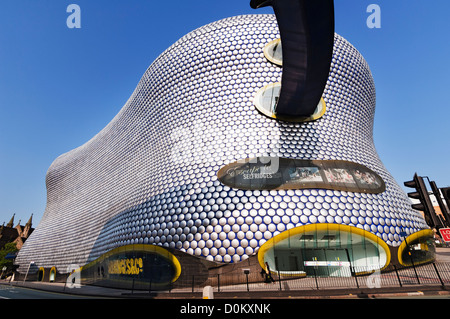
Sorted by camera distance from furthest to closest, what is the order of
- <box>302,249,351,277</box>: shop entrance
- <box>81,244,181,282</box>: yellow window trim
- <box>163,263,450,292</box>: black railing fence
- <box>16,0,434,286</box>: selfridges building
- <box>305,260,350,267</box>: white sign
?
<box>81,244,181,282</box>: yellow window trim, <box>302,249,351,277</box>: shop entrance, <box>16,0,434,286</box>: selfridges building, <box>305,260,350,267</box>: white sign, <box>163,263,450,292</box>: black railing fence

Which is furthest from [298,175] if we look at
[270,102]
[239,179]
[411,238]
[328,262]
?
[411,238]

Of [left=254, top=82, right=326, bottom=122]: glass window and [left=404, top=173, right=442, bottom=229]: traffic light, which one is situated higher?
[left=254, top=82, right=326, bottom=122]: glass window

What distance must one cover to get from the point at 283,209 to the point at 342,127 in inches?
312

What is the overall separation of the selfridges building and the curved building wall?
3.1 inches

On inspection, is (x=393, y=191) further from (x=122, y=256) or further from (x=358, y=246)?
(x=122, y=256)

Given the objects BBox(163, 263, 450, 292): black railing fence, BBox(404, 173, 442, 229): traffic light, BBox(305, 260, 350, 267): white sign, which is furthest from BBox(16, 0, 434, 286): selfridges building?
BBox(404, 173, 442, 229): traffic light

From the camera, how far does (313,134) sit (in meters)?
14.6

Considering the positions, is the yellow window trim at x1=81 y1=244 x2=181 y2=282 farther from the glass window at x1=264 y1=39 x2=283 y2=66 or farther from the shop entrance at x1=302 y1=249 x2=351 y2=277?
the glass window at x1=264 y1=39 x2=283 y2=66

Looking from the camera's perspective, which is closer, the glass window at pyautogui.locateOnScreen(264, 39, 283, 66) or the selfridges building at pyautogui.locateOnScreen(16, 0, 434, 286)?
the selfridges building at pyautogui.locateOnScreen(16, 0, 434, 286)

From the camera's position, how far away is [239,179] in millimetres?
12320

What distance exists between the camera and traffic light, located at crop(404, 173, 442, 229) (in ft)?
9.86

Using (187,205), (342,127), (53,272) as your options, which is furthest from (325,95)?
(53,272)

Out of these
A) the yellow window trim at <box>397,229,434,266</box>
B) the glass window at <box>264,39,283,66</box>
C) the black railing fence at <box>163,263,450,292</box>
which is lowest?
the black railing fence at <box>163,263,450,292</box>

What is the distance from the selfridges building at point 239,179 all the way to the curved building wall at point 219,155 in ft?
0.25
